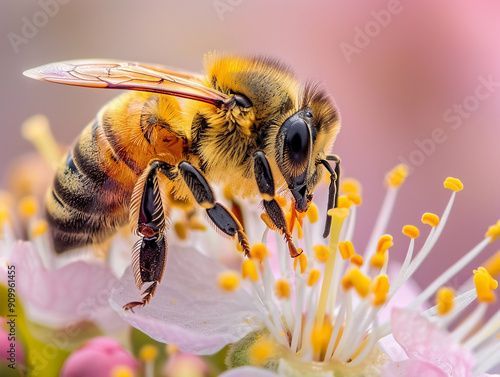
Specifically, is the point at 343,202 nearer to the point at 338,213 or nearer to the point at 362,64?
the point at 338,213

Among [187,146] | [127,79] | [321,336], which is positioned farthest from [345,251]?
[127,79]

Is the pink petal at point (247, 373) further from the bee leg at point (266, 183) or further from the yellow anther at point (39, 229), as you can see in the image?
the yellow anther at point (39, 229)

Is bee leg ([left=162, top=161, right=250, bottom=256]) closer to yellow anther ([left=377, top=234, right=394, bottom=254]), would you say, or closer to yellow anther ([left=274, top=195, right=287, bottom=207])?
yellow anther ([left=274, top=195, right=287, bottom=207])

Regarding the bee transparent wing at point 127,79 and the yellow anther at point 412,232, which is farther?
the yellow anther at point 412,232

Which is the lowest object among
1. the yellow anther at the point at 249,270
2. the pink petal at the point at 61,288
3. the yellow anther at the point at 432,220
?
the pink petal at the point at 61,288

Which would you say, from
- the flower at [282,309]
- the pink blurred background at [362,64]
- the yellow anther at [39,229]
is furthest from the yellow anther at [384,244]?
the pink blurred background at [362,64]

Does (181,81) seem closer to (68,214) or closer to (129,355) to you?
(68,214)
